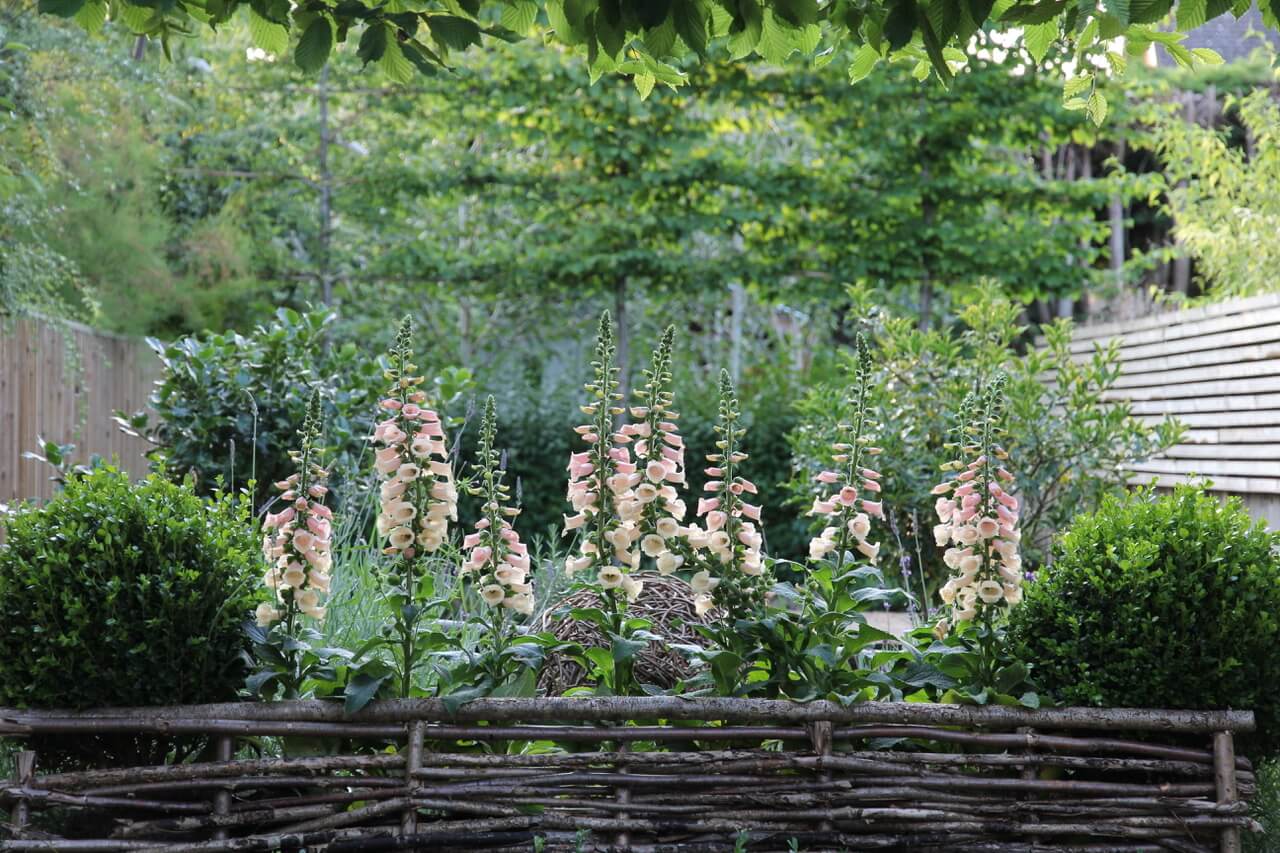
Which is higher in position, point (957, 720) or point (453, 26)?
point (453, 26)

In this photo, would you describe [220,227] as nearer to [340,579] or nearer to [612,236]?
[612,236]

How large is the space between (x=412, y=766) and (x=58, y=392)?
19.0 feet

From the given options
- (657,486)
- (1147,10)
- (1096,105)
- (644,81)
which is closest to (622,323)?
(644,81)

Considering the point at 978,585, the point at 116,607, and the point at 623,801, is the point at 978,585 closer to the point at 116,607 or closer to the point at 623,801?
the point at 623,801

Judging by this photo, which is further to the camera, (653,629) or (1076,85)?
(653,629)

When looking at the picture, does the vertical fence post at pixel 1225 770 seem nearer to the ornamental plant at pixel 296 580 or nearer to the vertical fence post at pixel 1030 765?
the vertical fence post at pixel 1030 765

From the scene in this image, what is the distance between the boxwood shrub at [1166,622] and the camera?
2584 mm

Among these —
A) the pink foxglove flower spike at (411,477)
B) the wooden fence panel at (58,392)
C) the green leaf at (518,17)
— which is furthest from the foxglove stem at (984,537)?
the wooden fence panel at (58,392)

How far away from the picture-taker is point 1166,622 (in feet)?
8.51

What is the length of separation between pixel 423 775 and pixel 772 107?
796cm

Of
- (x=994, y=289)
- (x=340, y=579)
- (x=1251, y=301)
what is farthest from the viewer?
(x=994, y=289)

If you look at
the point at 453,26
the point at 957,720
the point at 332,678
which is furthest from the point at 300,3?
the point at 957,720

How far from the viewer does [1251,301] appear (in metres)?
5.64

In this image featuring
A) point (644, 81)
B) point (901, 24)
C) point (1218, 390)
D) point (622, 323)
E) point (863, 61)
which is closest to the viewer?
point (901, 24)
